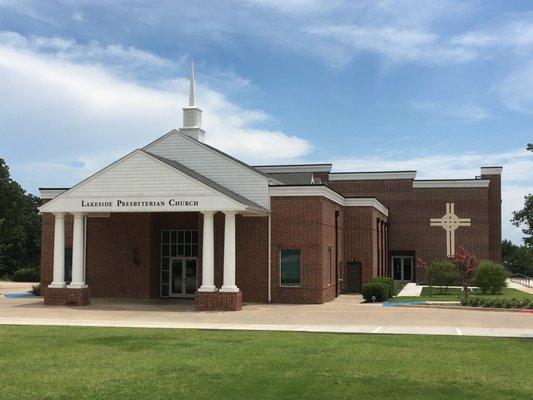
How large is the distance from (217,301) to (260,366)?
545 inches

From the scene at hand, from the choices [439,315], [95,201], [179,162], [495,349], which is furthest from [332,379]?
[179,162]

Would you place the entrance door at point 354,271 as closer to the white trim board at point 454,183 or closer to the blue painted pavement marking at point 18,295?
the white trim board at point 454,183

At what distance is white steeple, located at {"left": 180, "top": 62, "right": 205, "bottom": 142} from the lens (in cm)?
3469

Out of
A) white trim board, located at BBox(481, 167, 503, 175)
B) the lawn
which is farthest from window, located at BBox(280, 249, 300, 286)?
white trim board, located at BBox(481, 167, 503, 175)

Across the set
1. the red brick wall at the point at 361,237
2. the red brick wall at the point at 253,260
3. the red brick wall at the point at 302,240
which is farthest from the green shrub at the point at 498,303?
the red brick wall at the point at 361,237

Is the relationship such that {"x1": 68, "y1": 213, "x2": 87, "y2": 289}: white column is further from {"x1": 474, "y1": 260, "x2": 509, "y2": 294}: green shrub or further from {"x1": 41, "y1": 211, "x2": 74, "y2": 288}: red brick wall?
{"x1": 474, "y1": 260, "x2": 509, "y2": 294}: green shrub

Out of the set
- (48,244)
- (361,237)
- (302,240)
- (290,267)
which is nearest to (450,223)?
(361,237)

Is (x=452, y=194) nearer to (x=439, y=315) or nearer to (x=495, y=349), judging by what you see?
(x=439, y=315)

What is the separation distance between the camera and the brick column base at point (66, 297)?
88.6 ft

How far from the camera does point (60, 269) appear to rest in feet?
90.7

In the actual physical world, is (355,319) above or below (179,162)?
below

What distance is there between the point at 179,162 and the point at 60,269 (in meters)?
→ 7.33

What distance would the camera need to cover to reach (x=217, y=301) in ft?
82.3

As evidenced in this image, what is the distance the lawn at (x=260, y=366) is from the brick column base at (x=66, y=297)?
419 inches
